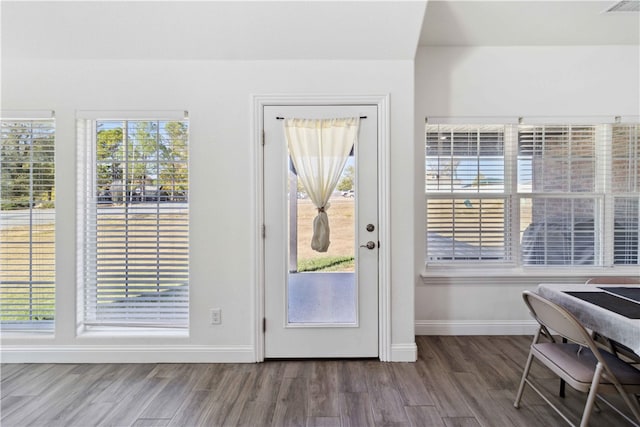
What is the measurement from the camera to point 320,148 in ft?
8.13

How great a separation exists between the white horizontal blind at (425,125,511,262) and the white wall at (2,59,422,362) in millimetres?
626

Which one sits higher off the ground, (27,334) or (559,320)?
(559,320)

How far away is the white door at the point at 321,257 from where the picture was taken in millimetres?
2498

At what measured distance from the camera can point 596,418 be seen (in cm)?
181

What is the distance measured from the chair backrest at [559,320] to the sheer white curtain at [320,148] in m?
1.48

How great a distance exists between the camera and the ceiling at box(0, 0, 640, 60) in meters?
2.20

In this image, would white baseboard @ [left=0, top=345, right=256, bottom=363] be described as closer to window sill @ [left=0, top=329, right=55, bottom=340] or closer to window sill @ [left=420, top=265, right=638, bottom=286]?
window sill @ [left=0, top=329, right=55, bottom=340]

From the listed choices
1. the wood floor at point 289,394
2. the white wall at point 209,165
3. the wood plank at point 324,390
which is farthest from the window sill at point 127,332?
the wood plank at point 324,390

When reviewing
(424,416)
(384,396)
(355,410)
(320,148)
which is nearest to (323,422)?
(355,410)

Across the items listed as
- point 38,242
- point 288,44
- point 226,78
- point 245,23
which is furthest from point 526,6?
point 38,242

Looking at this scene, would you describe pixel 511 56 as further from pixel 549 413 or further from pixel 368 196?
pixel 549 413

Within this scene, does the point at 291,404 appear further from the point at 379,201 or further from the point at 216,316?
the point at 379,201

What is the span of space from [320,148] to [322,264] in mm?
905

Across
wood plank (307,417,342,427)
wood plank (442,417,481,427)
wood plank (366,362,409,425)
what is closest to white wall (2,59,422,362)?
wood plank (366,362,409,425)
